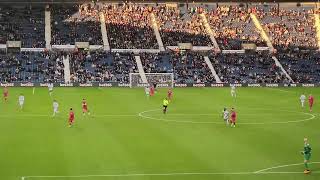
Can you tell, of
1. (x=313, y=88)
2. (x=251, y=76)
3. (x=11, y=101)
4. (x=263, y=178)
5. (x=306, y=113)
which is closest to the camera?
(x=263, y=178)

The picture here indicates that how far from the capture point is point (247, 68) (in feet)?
281

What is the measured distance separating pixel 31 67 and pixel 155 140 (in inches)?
1938

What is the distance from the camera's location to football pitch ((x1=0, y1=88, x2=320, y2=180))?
2688 centimetres

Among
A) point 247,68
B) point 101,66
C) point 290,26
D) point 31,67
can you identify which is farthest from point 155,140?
point 290,26

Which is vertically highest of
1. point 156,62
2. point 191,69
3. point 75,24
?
point 75,24

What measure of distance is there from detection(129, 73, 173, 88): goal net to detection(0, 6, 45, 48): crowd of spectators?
18.3m

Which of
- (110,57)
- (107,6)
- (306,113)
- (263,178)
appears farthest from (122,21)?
(263,178)

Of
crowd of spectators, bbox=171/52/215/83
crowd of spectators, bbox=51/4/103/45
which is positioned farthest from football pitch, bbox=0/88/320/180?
crowd of spectators, bbox=51/4/103/45

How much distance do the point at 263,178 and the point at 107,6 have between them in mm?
78293

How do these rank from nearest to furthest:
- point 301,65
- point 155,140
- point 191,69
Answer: point 155,140 → point 191,69 → point 301,65

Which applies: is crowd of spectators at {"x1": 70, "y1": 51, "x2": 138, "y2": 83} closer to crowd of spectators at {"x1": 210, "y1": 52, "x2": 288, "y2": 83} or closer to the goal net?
the goal net

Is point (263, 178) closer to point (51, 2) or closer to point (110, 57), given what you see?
point (110, 57)

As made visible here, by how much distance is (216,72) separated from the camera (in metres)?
82.9

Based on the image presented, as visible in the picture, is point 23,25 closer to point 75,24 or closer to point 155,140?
point 75,24
